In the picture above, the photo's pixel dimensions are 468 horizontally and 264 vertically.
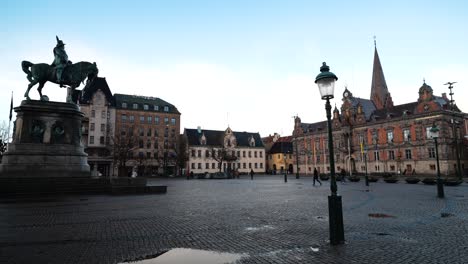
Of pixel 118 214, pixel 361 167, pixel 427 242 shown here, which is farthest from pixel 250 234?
pixel 361 167

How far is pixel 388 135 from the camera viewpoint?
227ft

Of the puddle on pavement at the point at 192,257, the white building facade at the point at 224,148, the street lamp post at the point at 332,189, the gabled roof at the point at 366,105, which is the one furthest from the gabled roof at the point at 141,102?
the puddle on pavement at the point at 192,257

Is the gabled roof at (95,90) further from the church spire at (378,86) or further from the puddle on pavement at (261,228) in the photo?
the church spire at (378,86)

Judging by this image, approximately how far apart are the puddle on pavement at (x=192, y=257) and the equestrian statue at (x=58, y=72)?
66.3 feet

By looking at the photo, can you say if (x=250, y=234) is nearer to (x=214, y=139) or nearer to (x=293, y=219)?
(x=293, y=219)

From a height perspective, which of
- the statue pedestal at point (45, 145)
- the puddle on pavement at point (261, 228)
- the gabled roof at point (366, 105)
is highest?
the gabled roof at point (366, 105)

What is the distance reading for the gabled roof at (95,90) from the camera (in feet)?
243

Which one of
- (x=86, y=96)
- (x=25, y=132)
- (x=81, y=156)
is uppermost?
(x=86, y=96)

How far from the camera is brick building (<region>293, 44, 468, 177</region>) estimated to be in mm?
59281

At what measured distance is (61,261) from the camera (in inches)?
224

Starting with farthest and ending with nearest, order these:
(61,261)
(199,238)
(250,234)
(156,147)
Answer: (156,147), (250,234), (199,238), (61,261)

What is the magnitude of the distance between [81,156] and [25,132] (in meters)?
3.92

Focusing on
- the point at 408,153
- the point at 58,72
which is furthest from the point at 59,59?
the point at 408,153

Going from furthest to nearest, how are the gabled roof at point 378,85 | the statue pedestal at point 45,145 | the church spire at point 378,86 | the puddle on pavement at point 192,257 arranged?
the gabled roof at point 378,85 → the church spire at point 378,86 → the statue pedestal at point 45,145 → the puddle on pavement at point 192,257
